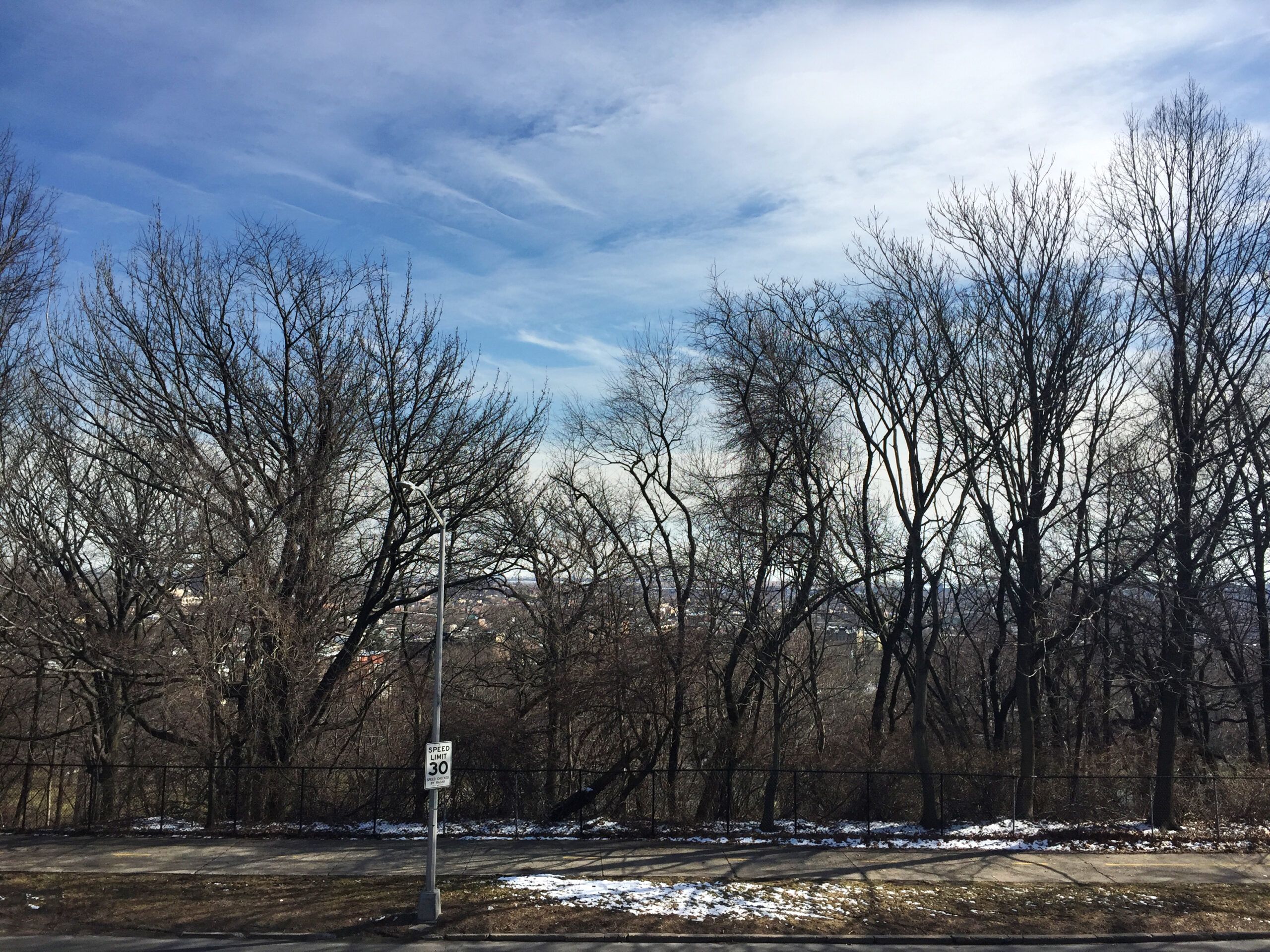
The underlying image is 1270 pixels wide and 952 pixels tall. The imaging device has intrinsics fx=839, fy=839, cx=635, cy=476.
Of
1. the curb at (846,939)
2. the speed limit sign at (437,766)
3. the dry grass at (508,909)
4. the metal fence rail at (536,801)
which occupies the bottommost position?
the curb at (846,939)

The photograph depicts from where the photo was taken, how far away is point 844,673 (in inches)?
1491

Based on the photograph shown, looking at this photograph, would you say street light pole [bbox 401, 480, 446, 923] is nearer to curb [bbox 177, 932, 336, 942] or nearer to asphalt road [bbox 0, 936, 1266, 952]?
asphalt road [bbox 0, 936, 1266, 952]

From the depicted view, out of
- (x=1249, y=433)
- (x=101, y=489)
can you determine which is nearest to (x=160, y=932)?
(x=101, y=489)

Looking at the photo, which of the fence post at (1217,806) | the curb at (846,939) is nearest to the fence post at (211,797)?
the curb at (846,939)

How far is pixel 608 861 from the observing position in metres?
15.8

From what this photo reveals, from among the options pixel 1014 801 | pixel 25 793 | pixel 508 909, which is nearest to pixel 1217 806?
pixel 1014 801

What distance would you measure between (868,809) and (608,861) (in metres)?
5.68

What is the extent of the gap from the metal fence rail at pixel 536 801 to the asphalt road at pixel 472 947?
5.51m

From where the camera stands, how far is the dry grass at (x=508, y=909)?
40.7 feet

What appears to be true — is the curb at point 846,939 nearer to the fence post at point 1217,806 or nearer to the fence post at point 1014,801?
the fence post at point 1014,801

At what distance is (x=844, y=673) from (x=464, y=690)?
20.2 m

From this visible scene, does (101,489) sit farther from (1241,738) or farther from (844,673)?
(1241,738)

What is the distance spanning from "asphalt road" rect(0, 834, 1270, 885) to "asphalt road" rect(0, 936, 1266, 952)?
267 centimetres

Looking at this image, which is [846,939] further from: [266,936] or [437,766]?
[266,936]
